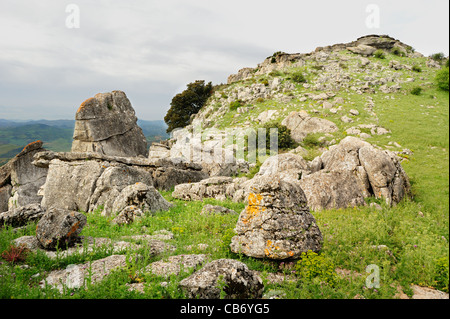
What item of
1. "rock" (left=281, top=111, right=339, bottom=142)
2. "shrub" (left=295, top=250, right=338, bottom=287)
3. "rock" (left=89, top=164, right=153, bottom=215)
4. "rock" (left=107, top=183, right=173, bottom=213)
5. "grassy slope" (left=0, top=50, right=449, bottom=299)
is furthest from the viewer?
"rock" (left=281, top=111, right=339, bottom=142)

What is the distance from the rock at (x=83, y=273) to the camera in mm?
5305

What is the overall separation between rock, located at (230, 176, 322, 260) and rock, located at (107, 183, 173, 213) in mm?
6267

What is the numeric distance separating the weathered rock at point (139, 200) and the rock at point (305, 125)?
2543cm

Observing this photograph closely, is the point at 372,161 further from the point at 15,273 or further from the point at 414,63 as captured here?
the point at 414,63

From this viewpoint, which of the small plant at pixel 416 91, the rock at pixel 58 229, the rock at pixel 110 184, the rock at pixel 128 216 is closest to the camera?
the rock at pixel 58 229

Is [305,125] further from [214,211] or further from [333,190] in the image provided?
[214,211]

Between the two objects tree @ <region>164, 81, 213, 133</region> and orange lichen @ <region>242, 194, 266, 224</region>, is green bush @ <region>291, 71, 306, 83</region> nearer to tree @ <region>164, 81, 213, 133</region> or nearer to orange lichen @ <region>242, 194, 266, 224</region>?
tree @ <region>164, 81, 213, 133</region>

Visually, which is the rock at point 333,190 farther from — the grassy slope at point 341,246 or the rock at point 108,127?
the rock at point 108,127

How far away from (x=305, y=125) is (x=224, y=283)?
3313 centimetres

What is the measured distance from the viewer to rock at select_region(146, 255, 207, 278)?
584 cm

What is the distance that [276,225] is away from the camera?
23.1 feet

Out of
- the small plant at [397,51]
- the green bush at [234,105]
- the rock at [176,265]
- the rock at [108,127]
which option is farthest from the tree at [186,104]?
the rock at [176,265]

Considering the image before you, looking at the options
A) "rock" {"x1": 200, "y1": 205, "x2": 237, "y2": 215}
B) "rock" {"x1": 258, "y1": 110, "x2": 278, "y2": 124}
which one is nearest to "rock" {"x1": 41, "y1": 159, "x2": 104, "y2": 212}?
"rock" {"x1": 200, "y1": 205, "x2": 237, "y2": 215}
